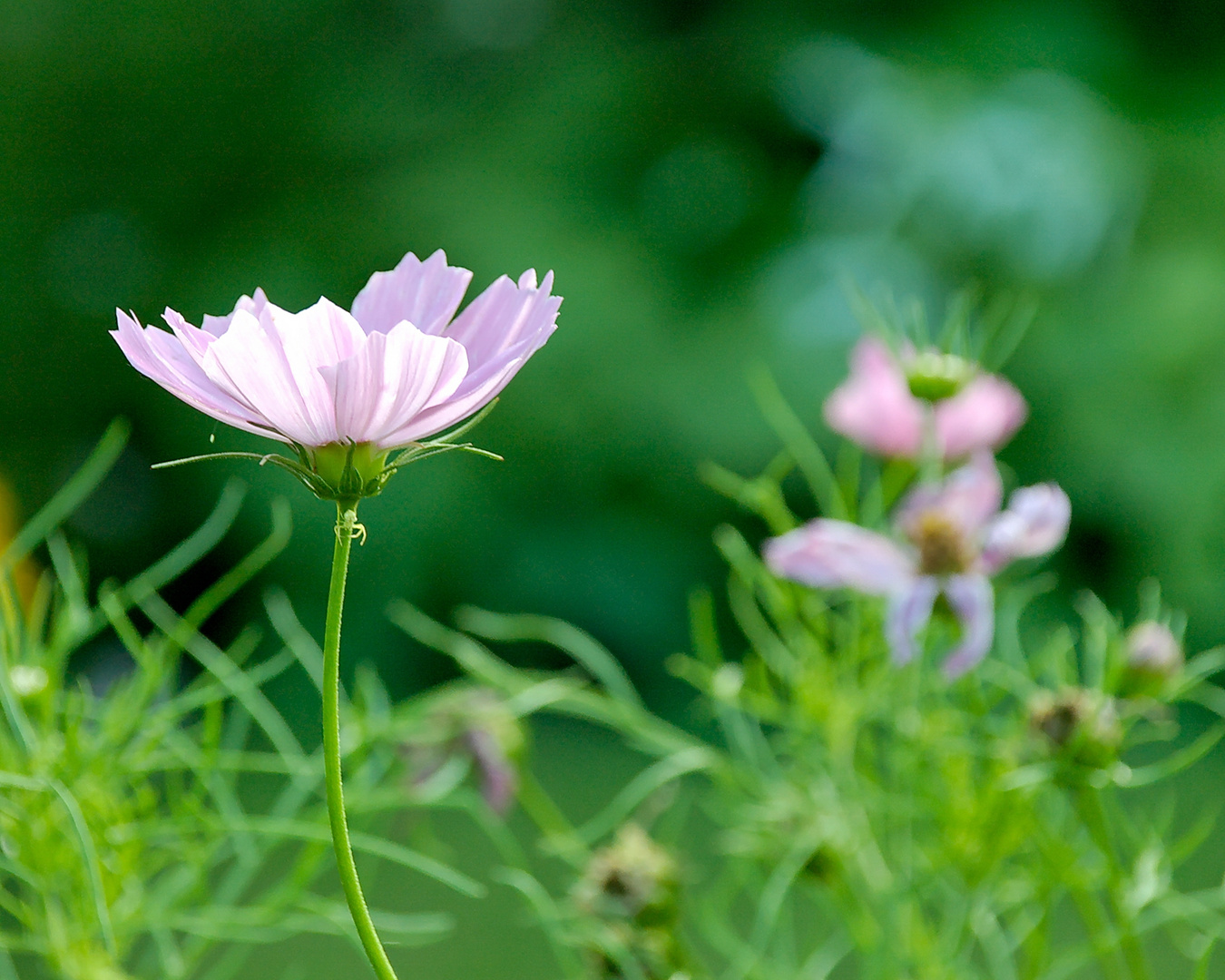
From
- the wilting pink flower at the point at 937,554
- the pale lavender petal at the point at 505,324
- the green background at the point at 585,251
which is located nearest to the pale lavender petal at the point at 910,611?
the wilting pink flower at the point at 937,554

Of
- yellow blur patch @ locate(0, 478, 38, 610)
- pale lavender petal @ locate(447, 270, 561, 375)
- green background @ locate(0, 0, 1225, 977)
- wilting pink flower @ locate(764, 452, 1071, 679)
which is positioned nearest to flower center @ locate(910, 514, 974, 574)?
wilting pink flower @ locate(764, 452, 1071, 679)

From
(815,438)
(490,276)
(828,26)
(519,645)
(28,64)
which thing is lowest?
(519,645)

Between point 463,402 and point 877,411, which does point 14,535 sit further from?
point 463,402

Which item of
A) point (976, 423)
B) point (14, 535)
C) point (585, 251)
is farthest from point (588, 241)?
point (976, 423)

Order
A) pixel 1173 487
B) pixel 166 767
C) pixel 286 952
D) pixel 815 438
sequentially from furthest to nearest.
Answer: pixel 815 438 → pixel 1173 487 → pixel 286 952 → pixel 166 767

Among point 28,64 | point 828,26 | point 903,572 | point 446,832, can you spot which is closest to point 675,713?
point 446,832

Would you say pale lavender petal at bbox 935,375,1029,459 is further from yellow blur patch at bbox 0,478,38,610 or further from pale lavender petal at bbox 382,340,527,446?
yellow blur patch at bbox 0,478,38,610

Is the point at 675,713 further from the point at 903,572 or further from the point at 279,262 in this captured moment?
the point at 903,572

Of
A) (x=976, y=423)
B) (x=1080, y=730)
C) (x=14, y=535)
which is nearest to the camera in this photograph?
(x=1080, y=730)
